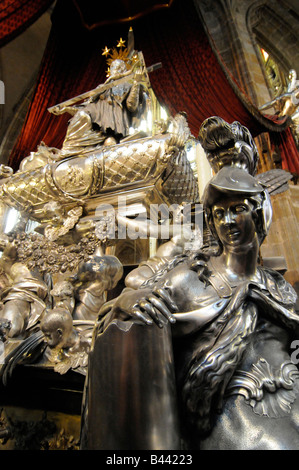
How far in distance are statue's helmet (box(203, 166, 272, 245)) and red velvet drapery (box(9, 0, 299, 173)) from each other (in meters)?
2.62

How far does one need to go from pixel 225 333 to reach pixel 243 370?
0.36ft

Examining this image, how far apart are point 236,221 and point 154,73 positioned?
3.96 m

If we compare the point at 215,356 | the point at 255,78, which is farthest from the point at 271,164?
the point at 215,356

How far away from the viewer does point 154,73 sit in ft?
13.3

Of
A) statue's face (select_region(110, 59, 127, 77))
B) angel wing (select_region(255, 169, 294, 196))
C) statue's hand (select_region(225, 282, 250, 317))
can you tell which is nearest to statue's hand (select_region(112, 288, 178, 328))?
statue's hand (select_region(225, 282, 250, 317))

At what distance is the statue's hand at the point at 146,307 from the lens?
618mm

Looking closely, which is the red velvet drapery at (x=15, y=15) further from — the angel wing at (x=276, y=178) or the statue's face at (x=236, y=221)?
the statue's face at (x=236, y=221)

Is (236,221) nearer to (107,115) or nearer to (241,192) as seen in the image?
(241,192)

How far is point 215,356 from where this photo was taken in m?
0.65

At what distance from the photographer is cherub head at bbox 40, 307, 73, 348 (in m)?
1.25

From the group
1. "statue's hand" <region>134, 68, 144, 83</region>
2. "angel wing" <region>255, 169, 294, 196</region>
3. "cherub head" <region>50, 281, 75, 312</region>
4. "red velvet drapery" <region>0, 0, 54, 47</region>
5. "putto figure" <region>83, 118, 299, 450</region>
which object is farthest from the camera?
"red velvet drapery" <region>0, 0, 54, 47</region>

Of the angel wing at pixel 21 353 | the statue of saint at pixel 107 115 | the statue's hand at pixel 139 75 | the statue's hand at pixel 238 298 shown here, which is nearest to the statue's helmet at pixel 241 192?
the statue's hand at pixel 238 298

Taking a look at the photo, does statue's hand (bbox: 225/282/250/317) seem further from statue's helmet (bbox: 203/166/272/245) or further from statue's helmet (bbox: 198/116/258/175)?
statue's helmet (bbox: 198/116/258/175)
